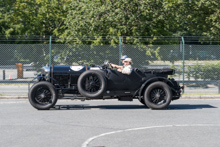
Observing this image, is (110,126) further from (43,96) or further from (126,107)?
(126,107)

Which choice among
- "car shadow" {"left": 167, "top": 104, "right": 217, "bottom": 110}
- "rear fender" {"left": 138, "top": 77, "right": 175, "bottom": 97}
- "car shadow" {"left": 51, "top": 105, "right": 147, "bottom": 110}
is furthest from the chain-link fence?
"rear fender" {"left": 138, "top": 77, "right": 175, "bottom": 97}

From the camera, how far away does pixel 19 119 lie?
33.1 feet

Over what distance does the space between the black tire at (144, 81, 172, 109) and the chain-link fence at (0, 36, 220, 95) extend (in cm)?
580

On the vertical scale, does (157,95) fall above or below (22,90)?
above

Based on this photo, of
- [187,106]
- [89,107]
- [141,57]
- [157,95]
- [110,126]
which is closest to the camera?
[110,126]

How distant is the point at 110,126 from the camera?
903 cm

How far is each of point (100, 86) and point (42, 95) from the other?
171cm

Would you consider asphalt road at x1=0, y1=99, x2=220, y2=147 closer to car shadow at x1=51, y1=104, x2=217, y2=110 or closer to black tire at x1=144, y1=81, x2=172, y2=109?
car shadow at x1=51, y1=104, x2=217, y2=110

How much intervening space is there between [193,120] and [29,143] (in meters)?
4.44

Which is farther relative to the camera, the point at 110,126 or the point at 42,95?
the point at 42,95

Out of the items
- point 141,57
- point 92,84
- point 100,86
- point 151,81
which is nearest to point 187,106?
point 151,81

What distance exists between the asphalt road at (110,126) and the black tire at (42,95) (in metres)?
0.26

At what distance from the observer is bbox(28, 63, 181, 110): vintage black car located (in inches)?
458

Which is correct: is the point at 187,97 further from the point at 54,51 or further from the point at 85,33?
the point at 85,33
